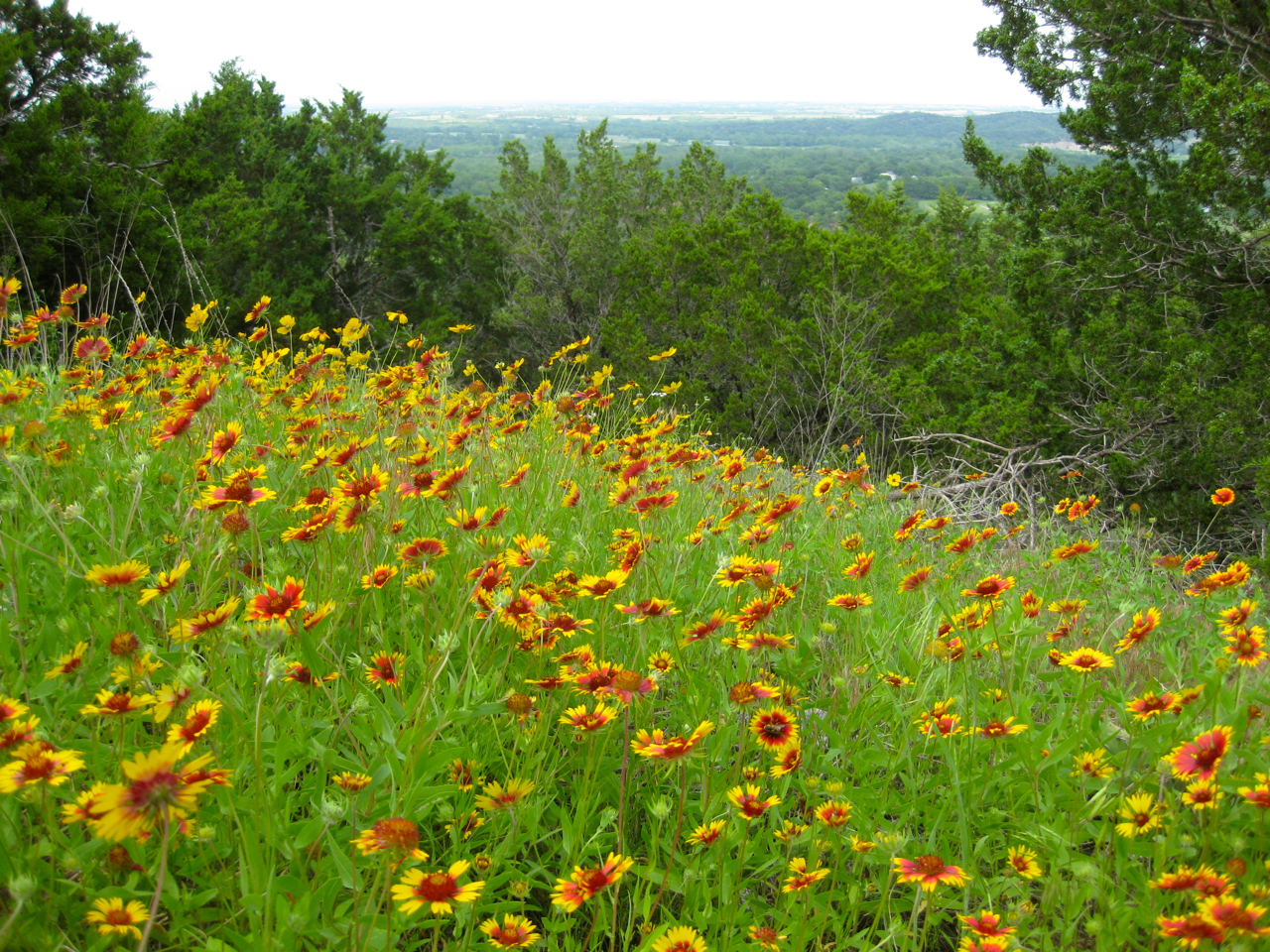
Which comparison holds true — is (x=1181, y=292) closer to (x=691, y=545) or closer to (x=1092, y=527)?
(x=1092, y=527)

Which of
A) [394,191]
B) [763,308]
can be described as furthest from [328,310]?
[763,308]

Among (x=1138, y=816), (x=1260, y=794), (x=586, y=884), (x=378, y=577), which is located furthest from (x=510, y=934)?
(x=1260, y=794)

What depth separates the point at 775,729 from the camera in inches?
44.9

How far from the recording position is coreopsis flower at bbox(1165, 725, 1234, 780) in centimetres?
100

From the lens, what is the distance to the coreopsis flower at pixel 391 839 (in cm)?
80

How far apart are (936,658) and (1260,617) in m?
1.70

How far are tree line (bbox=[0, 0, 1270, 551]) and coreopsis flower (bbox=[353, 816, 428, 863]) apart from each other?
125 inches

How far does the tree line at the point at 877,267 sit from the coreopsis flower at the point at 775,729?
3.24 meters

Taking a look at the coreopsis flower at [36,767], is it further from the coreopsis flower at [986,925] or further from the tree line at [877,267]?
the tree line at [877,267]

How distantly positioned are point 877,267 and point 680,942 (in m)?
12.1

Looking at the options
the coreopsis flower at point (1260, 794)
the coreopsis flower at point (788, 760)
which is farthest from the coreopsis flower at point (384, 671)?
the coreopsis flower at point (1260, 794)

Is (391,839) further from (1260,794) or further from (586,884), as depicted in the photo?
(1260,794)

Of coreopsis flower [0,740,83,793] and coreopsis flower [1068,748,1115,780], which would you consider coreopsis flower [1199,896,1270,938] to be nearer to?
coreopsis flower [1068,748,1115,780]

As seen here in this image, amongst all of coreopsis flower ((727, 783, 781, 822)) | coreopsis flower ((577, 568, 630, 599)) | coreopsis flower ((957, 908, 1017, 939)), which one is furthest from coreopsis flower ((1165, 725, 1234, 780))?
coreopsis flower ((577, 568, 630, 599))
